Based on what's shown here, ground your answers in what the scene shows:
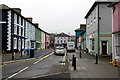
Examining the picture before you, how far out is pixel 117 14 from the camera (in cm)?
1326

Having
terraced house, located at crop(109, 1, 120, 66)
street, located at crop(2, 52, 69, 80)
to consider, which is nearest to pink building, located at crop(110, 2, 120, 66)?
terraced house, located at crop(109, 1, 120, 66)

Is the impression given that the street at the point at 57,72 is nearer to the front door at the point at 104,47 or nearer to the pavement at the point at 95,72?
the pavement at the point at 95,72

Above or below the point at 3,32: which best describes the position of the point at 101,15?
above

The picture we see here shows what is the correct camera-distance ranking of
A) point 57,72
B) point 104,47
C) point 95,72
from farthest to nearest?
point 104,47 < point 57,72 < point 95,72

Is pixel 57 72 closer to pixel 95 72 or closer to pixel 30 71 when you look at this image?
pixel 30 71

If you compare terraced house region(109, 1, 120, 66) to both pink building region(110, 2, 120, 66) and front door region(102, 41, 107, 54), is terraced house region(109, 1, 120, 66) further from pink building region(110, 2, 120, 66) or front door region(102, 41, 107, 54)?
front door region(102, 41, 107, 54)

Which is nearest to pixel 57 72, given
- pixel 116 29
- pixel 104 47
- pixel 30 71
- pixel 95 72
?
pixel 30 71

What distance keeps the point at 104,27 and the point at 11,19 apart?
17073 mm

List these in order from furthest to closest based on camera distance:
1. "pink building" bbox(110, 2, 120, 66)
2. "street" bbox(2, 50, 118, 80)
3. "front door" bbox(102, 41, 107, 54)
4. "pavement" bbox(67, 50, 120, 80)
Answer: "front door" bbox(102, 41, 107, 54) < "pink building" bbox(110, 2, 120, 66) < "street" bbox(2, 50, 118, 80) < "pavement" bbox(67, 50, 120, 80)

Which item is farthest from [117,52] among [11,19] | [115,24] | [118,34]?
[11,19]

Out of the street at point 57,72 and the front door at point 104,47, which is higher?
the front door at point 104,47

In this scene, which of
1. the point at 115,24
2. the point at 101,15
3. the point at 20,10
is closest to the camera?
the point at 115,24

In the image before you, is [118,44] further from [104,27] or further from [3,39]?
[3,39]

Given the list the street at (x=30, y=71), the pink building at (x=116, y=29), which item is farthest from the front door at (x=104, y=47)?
the street at (x=30, y=71)
